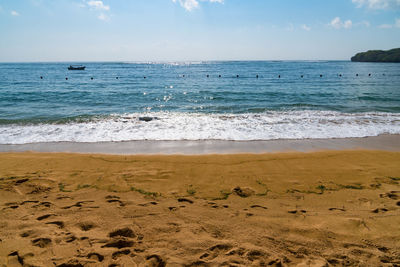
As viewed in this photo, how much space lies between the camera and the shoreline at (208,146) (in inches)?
339

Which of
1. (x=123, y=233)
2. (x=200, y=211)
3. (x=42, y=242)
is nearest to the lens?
(x=42, y=242)

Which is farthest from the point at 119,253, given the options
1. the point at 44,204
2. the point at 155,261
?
the point at 44,204

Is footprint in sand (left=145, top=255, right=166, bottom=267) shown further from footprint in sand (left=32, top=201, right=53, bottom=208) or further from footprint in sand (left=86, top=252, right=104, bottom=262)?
footprint in sand (left=32, top=201, right=53, bottom=208)

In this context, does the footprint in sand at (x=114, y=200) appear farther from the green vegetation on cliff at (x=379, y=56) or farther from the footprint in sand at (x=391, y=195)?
the green vegetation on cliff at (x=379, y=56)

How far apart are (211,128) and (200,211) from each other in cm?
739

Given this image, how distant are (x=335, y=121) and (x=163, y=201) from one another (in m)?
12.1

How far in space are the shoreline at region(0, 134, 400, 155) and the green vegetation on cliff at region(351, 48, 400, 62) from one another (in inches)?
5680

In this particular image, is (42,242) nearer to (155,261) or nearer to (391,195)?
(155,261)

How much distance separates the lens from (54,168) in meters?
6.95

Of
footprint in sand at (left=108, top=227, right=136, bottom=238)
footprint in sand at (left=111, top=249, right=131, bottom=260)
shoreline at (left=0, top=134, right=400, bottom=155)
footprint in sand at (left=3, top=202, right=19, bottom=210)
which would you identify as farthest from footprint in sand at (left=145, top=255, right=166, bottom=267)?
shoreline at (left=0, top=134, right=400, bottom=155)

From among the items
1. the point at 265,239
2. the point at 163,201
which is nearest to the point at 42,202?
the point at 163,201

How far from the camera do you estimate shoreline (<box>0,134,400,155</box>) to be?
8609 millimetres

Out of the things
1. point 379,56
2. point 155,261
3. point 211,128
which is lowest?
point 155,261

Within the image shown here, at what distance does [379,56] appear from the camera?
418 ft
